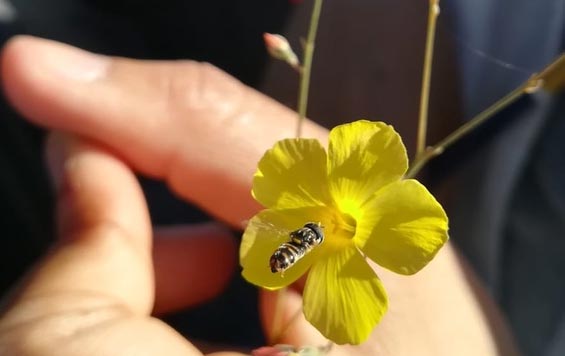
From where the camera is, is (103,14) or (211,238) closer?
(211,238)

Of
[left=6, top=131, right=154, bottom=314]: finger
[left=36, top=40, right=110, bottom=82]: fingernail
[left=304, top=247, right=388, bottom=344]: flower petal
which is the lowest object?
[left=6, top=131, right=154, bottom=314]: finger

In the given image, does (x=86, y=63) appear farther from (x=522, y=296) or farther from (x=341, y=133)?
(x=522, y=296)

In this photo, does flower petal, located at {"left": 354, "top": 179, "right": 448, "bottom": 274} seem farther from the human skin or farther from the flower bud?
the human skin

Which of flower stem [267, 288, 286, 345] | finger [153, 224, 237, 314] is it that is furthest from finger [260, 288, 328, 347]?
finger [153, 224, 237, 314]

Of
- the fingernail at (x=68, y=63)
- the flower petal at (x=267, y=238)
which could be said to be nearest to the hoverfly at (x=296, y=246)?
the flower petal at (x=267, y=238)

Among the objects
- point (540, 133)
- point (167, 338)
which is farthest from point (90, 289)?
point (540, 133)

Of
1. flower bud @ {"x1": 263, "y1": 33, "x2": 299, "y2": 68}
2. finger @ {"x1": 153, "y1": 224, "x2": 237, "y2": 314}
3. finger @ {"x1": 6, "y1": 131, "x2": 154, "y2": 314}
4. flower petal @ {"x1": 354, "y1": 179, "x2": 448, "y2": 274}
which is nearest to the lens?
flower petal @ {"x1": 354, "y1": 179, "x2": 448, "y2": 274}
